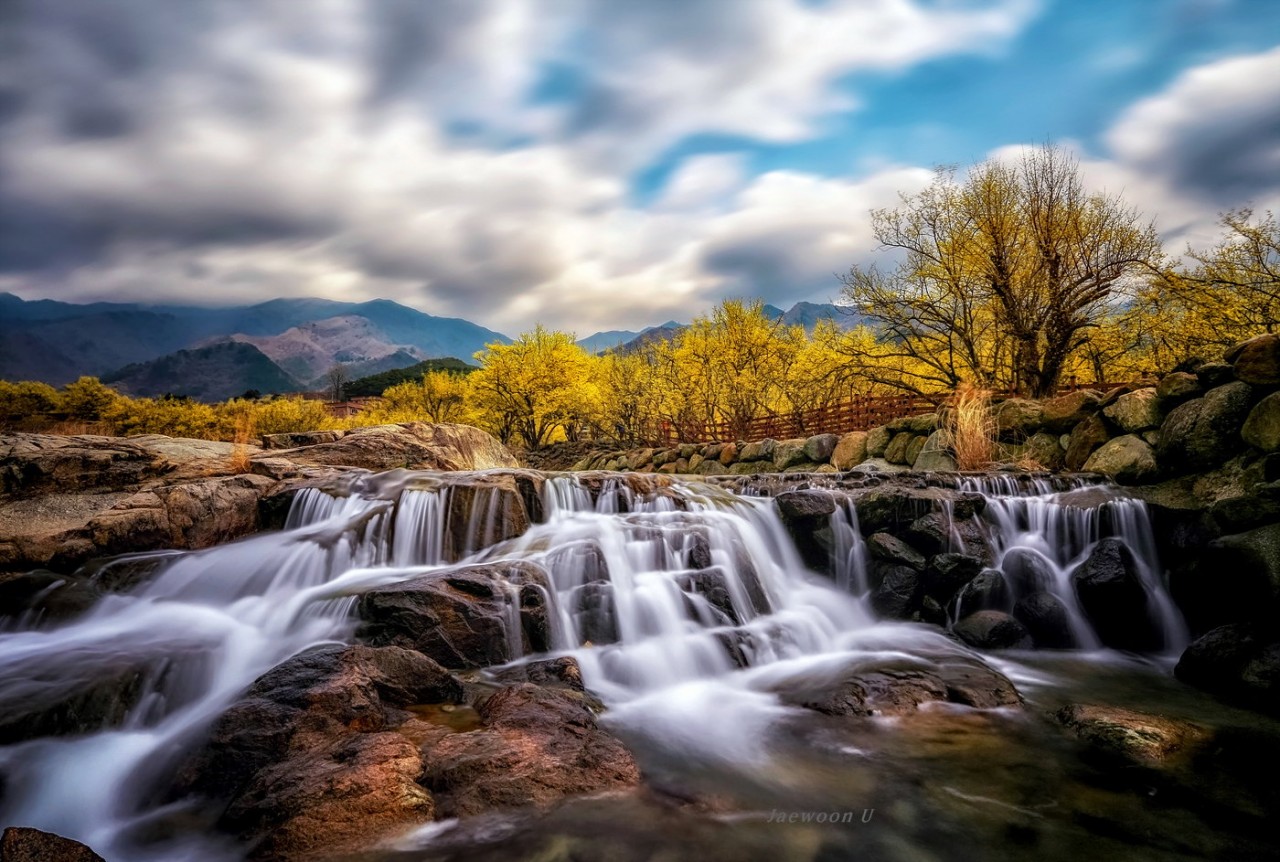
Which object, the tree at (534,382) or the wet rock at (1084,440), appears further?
the tree at (534,382)

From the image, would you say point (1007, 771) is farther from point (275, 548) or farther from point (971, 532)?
point (275, 548)

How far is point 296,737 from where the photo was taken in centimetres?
384

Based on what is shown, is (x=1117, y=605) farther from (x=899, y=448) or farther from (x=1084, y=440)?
(x=899, y=448)

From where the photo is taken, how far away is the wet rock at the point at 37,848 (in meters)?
2.42

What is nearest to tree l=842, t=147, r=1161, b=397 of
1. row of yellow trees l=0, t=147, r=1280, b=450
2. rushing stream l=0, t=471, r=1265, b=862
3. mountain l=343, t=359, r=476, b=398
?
row of yellow trees l=0, t=147, r=1280, b=450

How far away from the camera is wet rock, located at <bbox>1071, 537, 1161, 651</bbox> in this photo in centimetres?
724

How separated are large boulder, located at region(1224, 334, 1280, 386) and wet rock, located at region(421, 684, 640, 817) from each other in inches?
411

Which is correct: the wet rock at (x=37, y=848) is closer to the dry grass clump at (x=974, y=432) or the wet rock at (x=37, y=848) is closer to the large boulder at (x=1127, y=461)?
the large boulder at (x=1127, y=461)

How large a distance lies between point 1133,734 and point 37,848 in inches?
267

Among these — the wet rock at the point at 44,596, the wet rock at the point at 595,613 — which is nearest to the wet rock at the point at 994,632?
the wet rock at the point at 595,613

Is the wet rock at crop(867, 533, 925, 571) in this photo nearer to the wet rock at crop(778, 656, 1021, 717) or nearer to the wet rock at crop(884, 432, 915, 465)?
the wet rock at crop(778, 656, 1021, 717)

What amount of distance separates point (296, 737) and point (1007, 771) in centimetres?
502

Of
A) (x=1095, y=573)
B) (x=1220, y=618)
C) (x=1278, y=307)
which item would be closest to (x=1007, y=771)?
(x=1095, y=573)

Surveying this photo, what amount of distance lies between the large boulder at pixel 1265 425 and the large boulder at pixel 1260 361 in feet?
1.21
